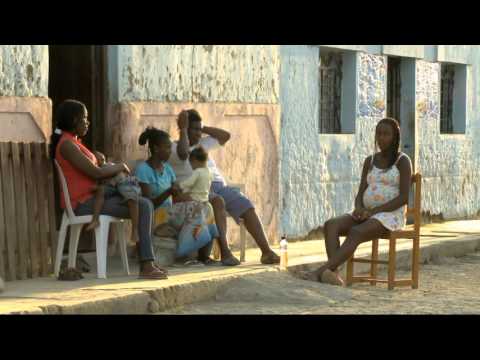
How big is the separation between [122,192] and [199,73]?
9.37ft

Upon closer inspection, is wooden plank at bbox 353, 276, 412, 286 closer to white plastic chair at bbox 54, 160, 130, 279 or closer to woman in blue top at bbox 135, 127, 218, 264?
woman in blue top at bbox 135, 127, 218, 264

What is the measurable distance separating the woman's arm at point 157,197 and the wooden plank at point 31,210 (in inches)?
40.6

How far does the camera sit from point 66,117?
28.6ft

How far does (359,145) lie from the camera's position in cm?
1459

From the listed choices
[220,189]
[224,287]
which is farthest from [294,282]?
[220,189]

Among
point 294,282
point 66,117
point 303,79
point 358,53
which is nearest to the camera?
point 66,117

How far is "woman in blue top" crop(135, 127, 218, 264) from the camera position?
9633 millimetres

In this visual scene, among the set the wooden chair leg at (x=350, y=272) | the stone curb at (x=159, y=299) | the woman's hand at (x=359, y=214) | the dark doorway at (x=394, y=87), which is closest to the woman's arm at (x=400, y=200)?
the woman's hand at (x=359, y=214)

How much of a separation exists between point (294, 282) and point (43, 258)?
206cm

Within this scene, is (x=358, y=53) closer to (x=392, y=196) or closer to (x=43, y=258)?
(x=392, y=196)

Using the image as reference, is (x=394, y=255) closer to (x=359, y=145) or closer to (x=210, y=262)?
(x=210, y=262)

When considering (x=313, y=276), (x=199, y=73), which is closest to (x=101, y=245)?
(x=313, y=276)

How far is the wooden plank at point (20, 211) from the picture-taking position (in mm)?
8797

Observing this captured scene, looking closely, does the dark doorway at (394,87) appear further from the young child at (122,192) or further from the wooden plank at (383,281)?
the young child at (122,192)
